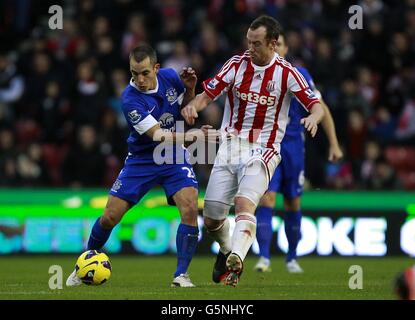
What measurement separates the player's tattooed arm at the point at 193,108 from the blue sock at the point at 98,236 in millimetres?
1466

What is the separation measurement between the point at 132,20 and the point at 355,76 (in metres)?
4.25

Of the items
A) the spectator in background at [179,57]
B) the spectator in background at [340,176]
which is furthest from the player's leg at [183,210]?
the spectator in background at [179,57]

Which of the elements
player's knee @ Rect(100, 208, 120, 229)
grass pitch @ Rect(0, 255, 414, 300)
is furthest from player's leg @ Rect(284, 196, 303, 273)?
player's knee @ Rect(100, 208, 120, 229)

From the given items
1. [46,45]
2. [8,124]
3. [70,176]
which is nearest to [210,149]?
[70,176]

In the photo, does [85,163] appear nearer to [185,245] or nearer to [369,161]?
[369,161]

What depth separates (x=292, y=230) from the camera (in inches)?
512

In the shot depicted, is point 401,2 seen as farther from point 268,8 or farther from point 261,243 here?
point 261,243

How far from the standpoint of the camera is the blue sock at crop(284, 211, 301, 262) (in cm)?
1300

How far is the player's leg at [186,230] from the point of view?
10.2 m

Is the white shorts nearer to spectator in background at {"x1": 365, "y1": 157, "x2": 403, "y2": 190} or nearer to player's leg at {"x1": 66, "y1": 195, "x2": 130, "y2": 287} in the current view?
player's leg at {"x1": 66, "y1": 195, "x2": 130, "y2": 287}

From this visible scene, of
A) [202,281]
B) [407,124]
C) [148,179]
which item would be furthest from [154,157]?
[407,124]

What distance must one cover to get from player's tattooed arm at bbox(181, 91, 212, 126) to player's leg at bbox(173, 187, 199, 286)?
30.8 inches

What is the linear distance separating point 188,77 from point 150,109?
527mm

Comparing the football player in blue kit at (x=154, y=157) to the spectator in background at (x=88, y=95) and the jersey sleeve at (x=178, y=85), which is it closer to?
the jersey sleeve at (x=178, y=85)
